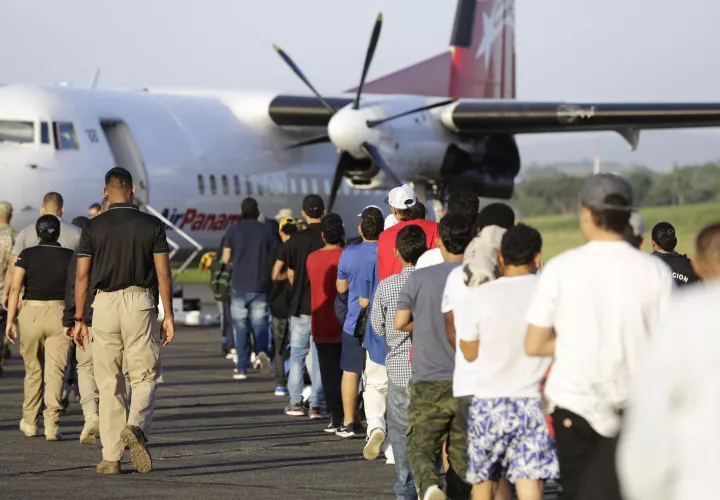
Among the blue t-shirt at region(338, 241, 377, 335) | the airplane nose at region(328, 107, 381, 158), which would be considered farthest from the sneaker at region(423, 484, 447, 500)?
the airplane nose at region(328, 107, 381, 158)

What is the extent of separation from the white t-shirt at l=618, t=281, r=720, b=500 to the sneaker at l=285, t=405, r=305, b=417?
810cm

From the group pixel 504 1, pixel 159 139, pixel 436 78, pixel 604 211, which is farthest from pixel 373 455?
pixel 504 1

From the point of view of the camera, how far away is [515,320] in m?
5.27

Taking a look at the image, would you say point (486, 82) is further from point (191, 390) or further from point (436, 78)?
point (191, 390)

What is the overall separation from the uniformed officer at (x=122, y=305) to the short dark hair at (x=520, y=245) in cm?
313

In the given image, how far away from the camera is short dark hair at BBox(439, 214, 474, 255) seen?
6.23 meters

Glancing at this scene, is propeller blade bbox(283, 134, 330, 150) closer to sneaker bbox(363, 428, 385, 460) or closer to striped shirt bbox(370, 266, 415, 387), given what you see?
sneaker bbox(363, 428, 385, 460)

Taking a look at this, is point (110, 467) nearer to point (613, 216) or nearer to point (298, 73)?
point (613, 216)

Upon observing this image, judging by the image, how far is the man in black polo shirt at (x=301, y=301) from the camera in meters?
10.5

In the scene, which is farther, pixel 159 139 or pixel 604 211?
pixel 159 139

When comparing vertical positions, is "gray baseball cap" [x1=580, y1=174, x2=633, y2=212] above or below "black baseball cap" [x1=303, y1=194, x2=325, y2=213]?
below

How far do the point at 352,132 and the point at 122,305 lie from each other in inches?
512

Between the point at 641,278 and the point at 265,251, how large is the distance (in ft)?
28.0

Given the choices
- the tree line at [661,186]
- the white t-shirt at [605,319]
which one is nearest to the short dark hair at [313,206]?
the white t-shirt at [605,319]
